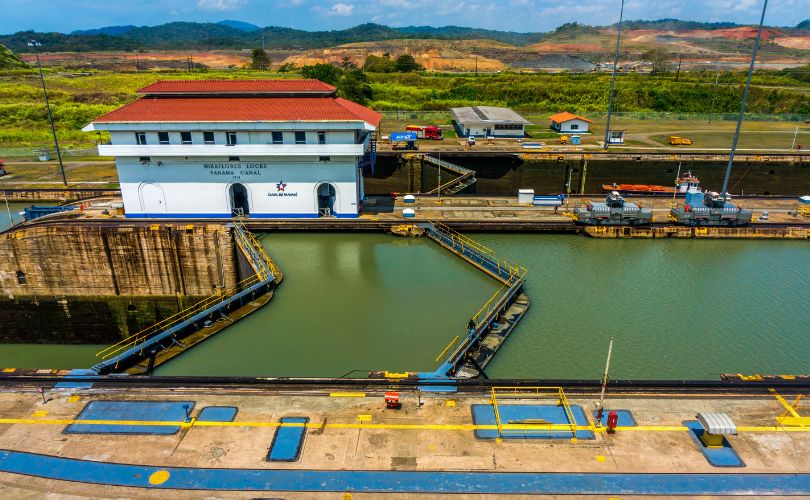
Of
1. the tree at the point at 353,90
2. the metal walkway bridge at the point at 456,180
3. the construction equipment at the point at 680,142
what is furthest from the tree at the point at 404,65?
→ the metal walkway bridge at the point at 456,180

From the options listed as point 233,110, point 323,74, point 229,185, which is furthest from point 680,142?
point 323,74

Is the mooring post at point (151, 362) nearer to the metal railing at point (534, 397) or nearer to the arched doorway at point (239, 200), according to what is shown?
the metal railing at point (534, 397)

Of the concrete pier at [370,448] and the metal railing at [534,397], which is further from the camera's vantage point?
the metal railing at [534,397]

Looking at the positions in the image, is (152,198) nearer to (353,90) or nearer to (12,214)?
(12,214)

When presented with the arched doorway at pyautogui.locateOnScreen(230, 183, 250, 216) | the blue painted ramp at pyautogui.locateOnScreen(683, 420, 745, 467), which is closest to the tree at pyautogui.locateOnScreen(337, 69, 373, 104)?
the arched doorway at pyautogui.locateOnScreen(230, 183, 250, 216)

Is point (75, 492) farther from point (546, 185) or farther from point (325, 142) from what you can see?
point (546, 185)

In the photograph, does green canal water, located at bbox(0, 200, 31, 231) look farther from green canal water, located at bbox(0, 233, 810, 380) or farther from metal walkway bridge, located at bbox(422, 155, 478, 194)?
metal walkway bridge, located at bbox(422, 155, 478, 194)
